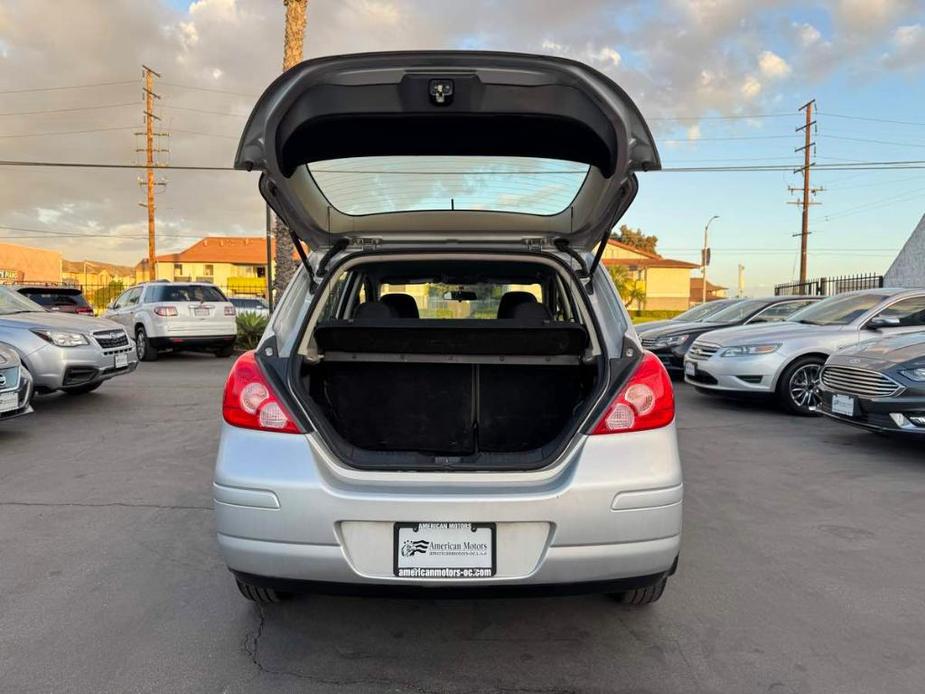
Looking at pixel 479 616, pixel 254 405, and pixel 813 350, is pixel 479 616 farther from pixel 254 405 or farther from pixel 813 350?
pixel 813 350

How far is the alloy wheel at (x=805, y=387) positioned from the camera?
301 inches

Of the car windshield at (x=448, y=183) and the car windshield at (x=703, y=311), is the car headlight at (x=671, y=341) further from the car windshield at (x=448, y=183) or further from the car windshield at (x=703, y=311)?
the car windshield at (x=448, y=183)

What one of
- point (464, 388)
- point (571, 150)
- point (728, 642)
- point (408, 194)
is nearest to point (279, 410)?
point (464, 388)

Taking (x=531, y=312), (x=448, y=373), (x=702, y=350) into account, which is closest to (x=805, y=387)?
(x=702, y=350)

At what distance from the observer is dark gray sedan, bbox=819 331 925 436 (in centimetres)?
537

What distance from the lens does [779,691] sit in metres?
2.35

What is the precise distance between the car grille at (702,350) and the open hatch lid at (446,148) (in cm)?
551

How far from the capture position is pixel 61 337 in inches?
294

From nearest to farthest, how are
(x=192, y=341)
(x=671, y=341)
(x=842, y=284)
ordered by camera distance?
(x=671, y=341) < (x=192, y=341) < (x=842, y=284)

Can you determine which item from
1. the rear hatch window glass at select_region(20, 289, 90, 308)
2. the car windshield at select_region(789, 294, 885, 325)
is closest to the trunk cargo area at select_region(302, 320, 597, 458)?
the car windshield at select_region(789, 294, 885, 325)

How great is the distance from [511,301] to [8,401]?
473cm

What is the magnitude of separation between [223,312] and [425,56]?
12528 mm

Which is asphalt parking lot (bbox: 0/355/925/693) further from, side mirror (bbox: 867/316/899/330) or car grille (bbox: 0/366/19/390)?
side mirror (bbox: 867/316/899/330)

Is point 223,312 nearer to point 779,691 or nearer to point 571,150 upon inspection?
point 571,150
